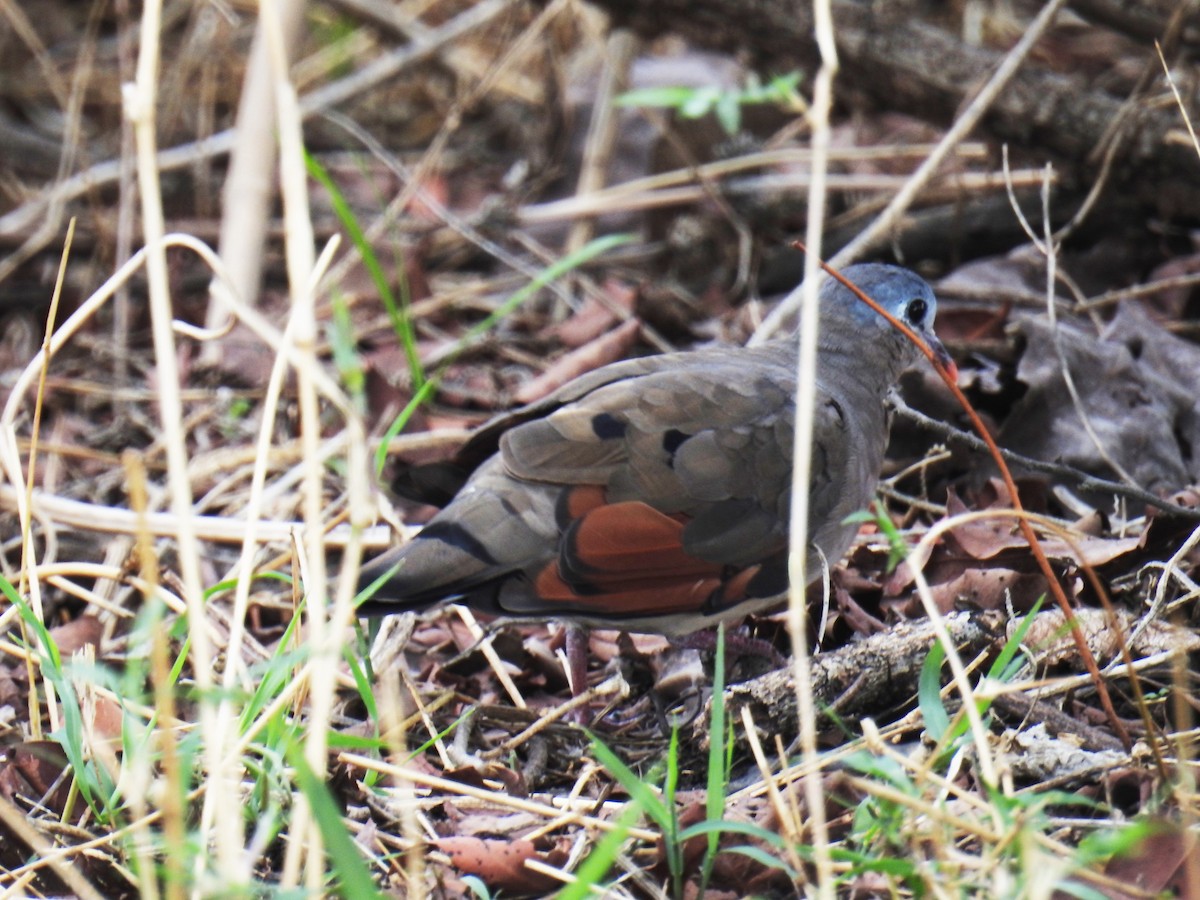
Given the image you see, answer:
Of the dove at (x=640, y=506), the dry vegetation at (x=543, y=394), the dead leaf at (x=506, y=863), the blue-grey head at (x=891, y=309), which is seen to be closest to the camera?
the dry vegetation at (x=543, y=394)

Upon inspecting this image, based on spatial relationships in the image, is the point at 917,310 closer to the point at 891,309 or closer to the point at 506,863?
the point at 891,309

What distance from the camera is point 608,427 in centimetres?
332

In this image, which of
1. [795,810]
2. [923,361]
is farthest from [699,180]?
[795,810]

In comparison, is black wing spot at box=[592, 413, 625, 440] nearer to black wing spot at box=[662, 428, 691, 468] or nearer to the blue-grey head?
black wing spot at box=[662, 428, 691, 468]

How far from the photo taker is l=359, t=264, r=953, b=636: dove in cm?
316

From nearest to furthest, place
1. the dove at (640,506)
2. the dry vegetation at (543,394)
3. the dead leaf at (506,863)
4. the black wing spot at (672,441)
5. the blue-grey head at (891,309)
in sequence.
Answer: the dry vegetation at (543,394), the dead leaf at (506,863), the dove at (640,506), the black wing spot at (672,441), the blue-grey head at (891,309)

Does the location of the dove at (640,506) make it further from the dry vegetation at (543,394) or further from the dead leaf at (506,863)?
the dead leaf at (506,863)

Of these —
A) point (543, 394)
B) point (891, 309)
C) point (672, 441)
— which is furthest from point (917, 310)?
point (543, 394)

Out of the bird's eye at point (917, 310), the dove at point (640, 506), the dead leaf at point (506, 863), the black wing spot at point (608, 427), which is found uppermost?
the bird's eye at point (917, 310)

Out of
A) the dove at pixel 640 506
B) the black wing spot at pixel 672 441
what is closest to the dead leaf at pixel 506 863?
the dove at pixel 640 506

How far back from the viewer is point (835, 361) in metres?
3.93

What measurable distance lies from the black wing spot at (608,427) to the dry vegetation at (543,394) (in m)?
0.60

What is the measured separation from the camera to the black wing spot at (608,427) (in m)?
3.31

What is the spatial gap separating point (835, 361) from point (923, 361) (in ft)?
1.54
